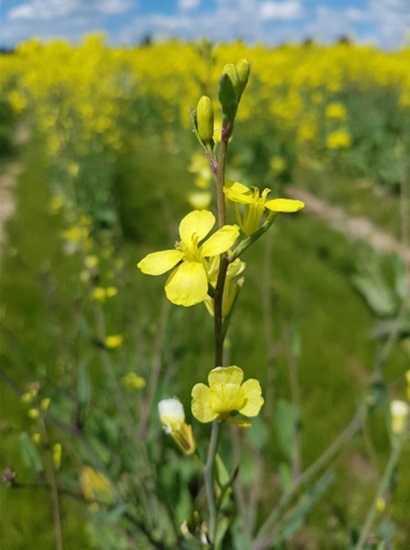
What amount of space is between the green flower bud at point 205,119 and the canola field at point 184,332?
1.47 feet

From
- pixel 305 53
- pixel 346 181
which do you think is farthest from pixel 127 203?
pixel 305 53

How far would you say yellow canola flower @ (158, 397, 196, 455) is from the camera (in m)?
0.94

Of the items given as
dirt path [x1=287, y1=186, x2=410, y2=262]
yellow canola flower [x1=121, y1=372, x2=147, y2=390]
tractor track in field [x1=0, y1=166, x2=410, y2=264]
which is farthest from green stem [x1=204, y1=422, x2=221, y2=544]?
dirt path [x1=287, y1=186, x2=410, y2=262]

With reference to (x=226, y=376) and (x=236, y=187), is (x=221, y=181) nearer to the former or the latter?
(x=236, y=187)

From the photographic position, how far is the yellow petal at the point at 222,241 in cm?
72

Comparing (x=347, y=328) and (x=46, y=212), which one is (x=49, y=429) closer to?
(x=347, y=328)

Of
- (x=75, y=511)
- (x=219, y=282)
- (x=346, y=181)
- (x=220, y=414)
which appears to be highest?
(x=219, y=282)

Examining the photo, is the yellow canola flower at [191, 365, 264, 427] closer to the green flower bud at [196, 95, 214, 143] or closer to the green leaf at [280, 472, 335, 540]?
the green flower bud at [196, 95, 214, 143]

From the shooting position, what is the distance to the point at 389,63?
12.3 m

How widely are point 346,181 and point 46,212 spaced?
415 cm

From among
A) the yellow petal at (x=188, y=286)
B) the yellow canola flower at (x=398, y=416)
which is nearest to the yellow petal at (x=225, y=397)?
the yellow petal at (x=188, y=286)

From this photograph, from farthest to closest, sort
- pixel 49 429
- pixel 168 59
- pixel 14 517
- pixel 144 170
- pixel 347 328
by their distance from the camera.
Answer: pixel 168 59, pixel 144 170, pixel 347 328, pixel 49 429, pixel 14 517

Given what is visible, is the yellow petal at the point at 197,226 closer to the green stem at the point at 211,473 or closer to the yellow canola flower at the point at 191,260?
the yellow canola flower at the point at 191,260

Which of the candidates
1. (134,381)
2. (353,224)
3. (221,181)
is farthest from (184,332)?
(353,224)
